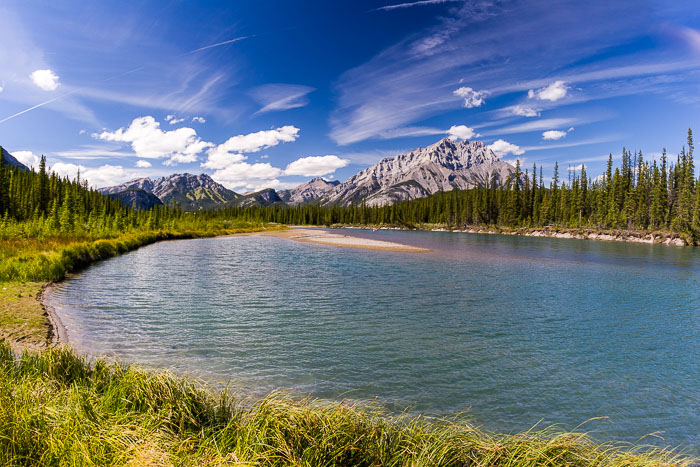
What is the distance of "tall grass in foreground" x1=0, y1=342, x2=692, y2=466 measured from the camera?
4504mm

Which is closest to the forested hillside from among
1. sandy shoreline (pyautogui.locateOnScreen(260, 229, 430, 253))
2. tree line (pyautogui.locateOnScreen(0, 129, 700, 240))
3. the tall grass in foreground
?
tree line (pyautogui.locateOnScreen(0, 129, 700, 240))

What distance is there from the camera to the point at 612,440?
789 cm

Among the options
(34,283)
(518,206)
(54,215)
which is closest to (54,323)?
(34,283)

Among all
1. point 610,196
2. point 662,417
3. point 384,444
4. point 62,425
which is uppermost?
point 610,196

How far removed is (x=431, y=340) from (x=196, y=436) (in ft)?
33.5

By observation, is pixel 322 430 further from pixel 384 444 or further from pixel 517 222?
pixel 517 222

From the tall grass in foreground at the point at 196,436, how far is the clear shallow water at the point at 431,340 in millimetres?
2666

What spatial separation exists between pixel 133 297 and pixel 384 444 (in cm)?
1936

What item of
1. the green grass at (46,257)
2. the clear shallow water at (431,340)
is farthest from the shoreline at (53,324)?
the green grass at (46,257)

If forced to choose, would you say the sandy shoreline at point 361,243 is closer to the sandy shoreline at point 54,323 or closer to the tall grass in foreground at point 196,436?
the sandy shoreline at point 54,323

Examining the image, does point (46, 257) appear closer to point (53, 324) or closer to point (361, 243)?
point (53, 324)

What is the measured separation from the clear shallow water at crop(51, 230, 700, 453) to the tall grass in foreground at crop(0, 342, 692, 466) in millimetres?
2666

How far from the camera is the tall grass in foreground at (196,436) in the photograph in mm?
4504

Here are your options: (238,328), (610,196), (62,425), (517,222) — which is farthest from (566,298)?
(517,222)
